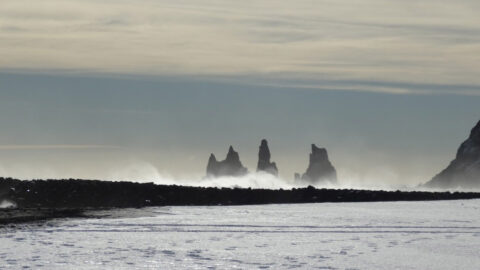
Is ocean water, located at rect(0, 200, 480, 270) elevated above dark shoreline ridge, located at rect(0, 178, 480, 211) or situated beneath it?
situated beneath

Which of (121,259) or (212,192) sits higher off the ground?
(212,192)

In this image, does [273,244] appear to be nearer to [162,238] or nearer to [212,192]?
[162,238]

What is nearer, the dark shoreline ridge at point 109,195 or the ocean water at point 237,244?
the ocean water at point 237,244

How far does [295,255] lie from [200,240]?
22.1ft

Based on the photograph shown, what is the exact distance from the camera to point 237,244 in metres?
A: 34.8

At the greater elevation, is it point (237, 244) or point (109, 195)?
point (109, 195)

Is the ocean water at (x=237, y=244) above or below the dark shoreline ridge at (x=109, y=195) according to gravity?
below

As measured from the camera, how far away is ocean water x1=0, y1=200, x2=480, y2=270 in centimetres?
2811

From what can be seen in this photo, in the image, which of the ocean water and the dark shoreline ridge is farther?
the dark shoreline ridge

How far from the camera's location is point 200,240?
36438 millimetres

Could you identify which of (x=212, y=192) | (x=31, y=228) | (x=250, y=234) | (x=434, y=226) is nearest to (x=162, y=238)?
(x=250, y=234)

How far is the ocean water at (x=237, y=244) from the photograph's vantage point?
1107 inches

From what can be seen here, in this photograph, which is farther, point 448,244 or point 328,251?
point 448,244

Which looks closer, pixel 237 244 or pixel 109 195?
pixel 237 244
